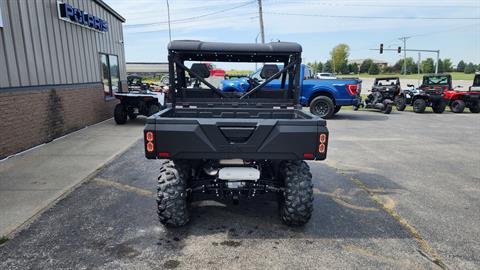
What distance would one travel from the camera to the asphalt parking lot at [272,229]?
317 cm

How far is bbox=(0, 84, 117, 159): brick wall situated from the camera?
669 centimetres

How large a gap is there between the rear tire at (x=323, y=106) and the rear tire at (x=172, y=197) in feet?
34.7

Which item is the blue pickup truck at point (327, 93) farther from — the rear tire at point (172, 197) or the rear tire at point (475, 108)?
the rear tire at point (172, 197)

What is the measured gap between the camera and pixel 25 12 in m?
7.41

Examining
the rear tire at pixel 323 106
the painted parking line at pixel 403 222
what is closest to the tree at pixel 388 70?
the rear tire at pixel 323 106

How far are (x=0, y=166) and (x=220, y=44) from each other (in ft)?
15.7

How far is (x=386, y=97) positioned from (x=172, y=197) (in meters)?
15.8

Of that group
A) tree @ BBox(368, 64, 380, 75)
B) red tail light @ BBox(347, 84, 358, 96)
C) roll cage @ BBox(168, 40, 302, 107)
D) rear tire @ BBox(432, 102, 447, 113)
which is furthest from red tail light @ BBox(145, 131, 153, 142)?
tree @ BBox(368, 64, 380, 75)

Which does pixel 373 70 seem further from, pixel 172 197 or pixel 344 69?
pixel 172 197

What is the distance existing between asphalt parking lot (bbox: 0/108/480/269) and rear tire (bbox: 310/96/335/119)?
287 inches

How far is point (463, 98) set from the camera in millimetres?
16453

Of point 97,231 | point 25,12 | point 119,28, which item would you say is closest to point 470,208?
point 97,231

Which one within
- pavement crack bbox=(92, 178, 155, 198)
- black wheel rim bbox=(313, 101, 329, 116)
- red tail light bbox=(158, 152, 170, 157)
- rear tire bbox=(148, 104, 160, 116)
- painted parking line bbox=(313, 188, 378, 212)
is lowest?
painted parking line bbox=(313, 188, 378, 212)

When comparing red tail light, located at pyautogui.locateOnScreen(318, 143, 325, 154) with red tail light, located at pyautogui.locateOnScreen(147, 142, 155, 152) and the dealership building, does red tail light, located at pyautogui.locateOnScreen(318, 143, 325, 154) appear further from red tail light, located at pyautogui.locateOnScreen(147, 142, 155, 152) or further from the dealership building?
the dealership building
